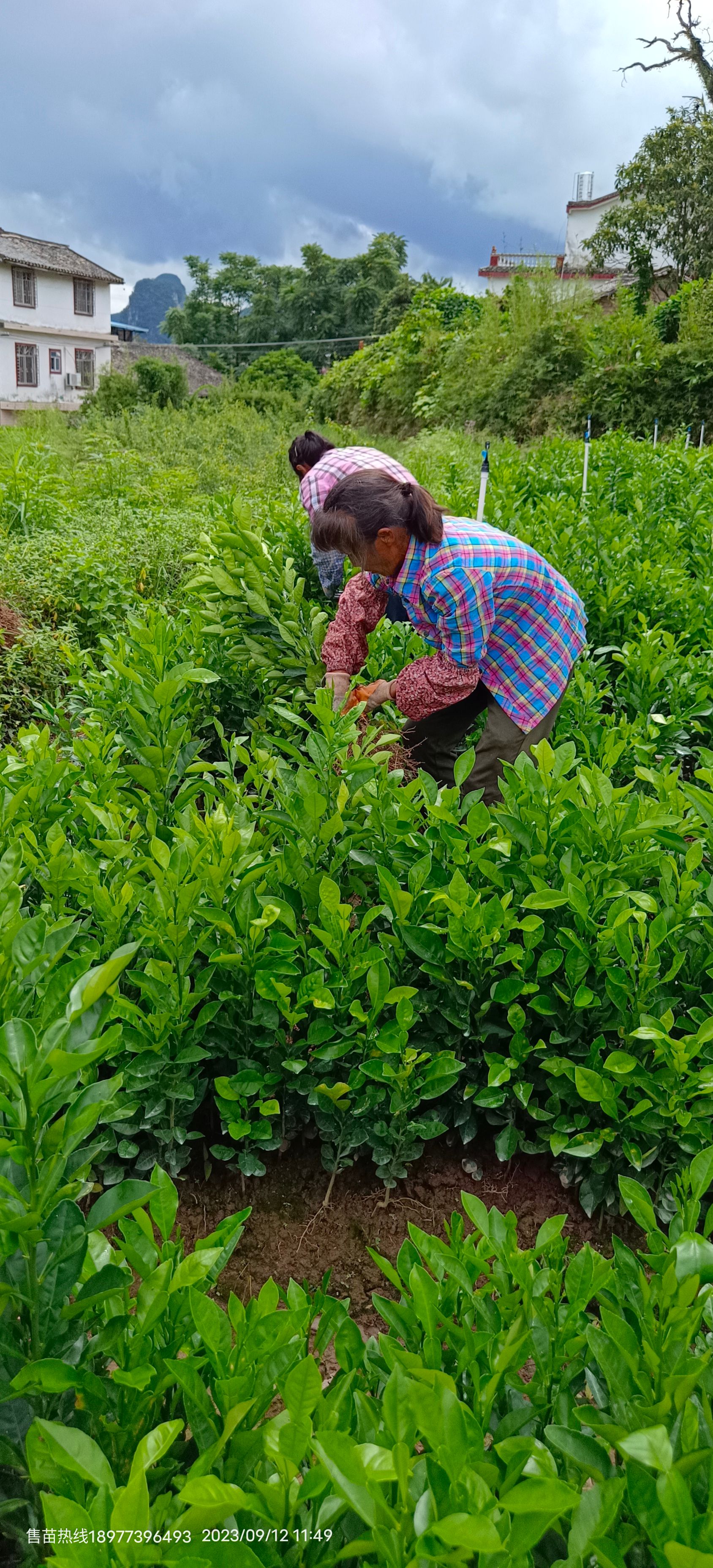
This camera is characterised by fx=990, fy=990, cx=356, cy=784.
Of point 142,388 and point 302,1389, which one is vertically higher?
point 142,388

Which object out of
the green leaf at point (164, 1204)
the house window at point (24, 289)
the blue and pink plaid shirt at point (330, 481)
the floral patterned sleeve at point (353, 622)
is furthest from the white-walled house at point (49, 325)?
the green leaf at point (164, 1204)

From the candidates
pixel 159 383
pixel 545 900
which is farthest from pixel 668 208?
pixel 545 900

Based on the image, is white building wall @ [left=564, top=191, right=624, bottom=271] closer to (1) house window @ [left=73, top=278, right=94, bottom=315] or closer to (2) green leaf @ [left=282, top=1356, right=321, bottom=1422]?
(1) house window @ [left=73, top=278, right=94, bottom=315]

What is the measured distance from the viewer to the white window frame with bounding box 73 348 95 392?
39688 millimetres

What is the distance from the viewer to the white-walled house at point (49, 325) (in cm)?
3656

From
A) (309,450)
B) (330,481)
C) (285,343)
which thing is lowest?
(330,481)

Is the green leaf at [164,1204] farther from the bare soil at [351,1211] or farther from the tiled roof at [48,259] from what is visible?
the tiled roof at [48,259]

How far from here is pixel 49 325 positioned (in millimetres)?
38344

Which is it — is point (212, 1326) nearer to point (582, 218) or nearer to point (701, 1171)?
point (701, 1171)

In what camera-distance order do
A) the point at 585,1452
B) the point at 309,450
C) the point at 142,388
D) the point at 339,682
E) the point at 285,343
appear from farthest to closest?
Answer: the point at 285,343
the point at 142,388
the point at 309,450
the point at 339,682
the point at 585,1452

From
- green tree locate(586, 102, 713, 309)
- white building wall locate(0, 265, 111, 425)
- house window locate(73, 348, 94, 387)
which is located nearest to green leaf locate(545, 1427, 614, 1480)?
green tree locate(586, 102, 713, 309)

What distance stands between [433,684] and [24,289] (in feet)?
134

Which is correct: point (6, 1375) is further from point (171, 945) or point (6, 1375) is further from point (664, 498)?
point (664, 498)

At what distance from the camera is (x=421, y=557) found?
2.92 metres
